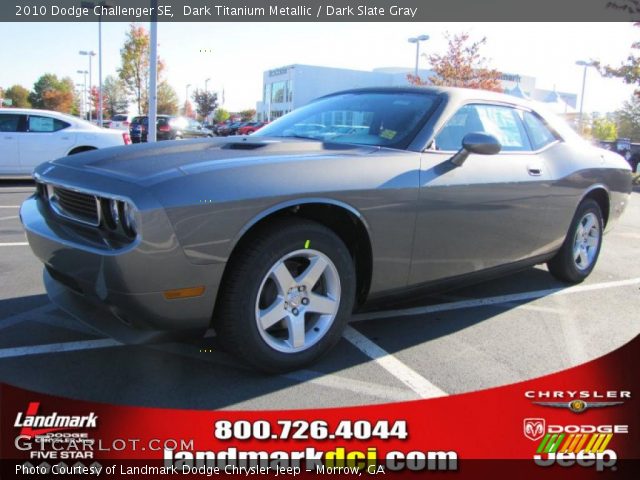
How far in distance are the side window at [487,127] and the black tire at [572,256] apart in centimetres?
88

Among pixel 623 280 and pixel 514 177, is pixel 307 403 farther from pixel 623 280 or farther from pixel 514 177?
pixel 623 280

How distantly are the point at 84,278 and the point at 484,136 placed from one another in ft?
7.49

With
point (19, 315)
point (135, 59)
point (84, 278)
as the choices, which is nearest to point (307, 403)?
point (84, 278)

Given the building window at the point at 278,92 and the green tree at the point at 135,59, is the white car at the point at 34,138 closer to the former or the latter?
the green tree at the point at 135,59

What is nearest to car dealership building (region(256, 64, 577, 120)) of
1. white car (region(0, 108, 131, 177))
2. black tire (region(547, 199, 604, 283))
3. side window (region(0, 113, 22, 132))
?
white car (region(0, 108, 131, 177))

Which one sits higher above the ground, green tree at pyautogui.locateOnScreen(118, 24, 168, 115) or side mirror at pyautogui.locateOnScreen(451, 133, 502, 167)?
green tree at pyautogui.locateOnScreen(118, 24, 168, 115)

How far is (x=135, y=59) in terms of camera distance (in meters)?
38.1

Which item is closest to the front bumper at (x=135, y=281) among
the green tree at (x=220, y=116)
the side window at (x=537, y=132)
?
the side window at (x=537, y=132)

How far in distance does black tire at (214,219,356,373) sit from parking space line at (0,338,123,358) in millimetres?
921

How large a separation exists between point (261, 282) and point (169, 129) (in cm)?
2226

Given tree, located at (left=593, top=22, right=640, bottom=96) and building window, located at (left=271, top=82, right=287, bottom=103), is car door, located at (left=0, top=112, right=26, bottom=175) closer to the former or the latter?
tree, located at (left=593, top=22, right=640, bottom=96)

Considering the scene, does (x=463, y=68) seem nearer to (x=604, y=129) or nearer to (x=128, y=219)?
(x=128, y=219)

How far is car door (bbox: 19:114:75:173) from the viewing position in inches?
415

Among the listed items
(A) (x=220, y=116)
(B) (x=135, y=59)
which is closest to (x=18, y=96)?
(A) (x=220, y=116)
